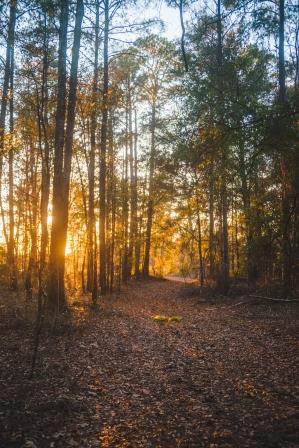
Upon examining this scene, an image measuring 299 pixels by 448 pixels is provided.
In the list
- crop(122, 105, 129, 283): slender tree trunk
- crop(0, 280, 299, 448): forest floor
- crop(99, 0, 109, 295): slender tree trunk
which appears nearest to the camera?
Answer: crop(0, 280, 299, 448): forest floor

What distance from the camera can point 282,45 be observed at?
12.0 m

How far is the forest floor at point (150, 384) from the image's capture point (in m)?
4.12

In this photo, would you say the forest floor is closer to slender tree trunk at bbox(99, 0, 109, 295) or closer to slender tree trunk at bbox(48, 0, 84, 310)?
slender tree trunk at bbox(48, 0, 84, 310)

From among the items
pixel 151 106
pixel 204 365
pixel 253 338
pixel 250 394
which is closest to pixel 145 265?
pixel 151 106

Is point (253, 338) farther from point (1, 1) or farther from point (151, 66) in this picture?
point (151, 66)

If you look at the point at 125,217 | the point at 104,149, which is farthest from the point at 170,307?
the point at 125,217

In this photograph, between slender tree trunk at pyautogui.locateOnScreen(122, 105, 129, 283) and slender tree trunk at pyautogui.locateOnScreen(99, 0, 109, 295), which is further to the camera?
slender tree trunk at pyautogui.locateOnScreen(122, 105, 129, 283)

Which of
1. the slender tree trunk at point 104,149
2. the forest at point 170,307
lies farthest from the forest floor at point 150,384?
the slender tree trunk at point 104,149

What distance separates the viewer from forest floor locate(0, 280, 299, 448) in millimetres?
4125

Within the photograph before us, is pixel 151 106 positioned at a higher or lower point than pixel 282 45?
higher

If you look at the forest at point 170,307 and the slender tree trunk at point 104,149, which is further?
the slender tree trunk at point 104,149

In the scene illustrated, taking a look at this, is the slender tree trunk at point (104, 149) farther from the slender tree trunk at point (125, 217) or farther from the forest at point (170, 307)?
the slender tree trunk at point (125, 217)

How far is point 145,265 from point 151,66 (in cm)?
1469

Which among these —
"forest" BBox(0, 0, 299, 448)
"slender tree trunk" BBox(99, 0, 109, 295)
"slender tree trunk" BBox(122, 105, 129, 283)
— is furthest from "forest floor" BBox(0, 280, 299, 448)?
"slender tree trunk" BBox(122, 105, 129, 283)
